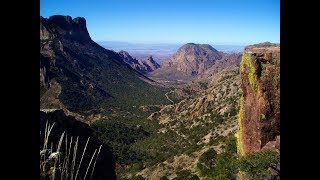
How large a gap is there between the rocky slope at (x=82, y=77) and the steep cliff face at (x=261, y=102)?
5684cm

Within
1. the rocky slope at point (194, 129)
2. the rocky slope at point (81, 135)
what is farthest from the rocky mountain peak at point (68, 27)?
the rocky slope at point (81, 135)

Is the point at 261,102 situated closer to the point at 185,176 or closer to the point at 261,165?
the point at 261,165

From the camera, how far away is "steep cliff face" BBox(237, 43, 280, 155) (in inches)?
838

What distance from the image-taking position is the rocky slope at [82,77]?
8944 cm

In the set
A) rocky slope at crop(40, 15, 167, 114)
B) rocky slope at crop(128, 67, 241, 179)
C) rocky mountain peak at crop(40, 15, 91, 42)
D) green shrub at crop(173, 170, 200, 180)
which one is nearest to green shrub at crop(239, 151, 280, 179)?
green shrub at crop(173, 170, 200, 180)

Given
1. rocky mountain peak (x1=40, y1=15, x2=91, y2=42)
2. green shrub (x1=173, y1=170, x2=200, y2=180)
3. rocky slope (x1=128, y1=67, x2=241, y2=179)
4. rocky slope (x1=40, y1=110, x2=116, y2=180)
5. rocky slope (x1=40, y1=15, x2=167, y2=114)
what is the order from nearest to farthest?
rocky slope (x1=40, y1=110, x2=116, y2=180)
green shrub (x1=173, y1=170, x2=200, y2=180)
rocky slope (x1=128, y1=67, x2=241, y2=179)
rocky slope (x1=40, y1=15, x2=167, y2=114)
rocky mountain peak (x1=40, y1=15, x2=91, y2=42)

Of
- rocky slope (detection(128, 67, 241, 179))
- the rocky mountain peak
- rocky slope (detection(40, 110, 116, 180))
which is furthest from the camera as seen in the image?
the rocky mountain peak

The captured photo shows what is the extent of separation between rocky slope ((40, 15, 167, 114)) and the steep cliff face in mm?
56844

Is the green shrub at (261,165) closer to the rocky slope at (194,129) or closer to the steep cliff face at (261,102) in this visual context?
the steep cliff face at (261,102)

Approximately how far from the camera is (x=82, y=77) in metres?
114

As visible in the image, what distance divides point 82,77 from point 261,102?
317 ft

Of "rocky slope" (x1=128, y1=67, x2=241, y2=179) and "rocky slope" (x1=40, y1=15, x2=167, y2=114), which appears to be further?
"rocky slope" (x1=40, y1=15, x2=167, y2=114)

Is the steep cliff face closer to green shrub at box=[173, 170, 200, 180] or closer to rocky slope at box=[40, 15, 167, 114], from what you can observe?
green shrub at box=[173, 170, 200, 180]
